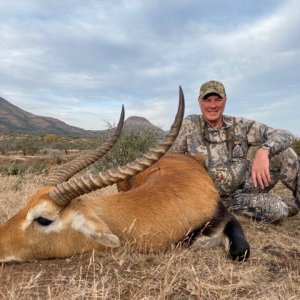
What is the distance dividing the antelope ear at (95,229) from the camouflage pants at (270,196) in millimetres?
3011

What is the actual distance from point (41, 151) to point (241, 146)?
3000cm

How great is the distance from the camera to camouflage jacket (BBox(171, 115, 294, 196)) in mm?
6617

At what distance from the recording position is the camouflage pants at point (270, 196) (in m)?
6.37

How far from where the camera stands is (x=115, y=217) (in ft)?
13.9

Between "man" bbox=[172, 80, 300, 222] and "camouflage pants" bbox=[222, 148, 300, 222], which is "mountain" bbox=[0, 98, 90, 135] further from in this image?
"camouflage pants" bbox=[222, 148, 300, 222]

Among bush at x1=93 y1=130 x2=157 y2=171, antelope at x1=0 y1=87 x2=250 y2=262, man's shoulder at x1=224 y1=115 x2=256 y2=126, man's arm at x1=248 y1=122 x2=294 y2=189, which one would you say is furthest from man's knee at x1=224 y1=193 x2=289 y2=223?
bush at x1=93 y1=130 x2=157 y2=171

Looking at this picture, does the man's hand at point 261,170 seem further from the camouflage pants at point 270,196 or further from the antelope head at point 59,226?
the antelope head at point 59,226

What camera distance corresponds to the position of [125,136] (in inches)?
549

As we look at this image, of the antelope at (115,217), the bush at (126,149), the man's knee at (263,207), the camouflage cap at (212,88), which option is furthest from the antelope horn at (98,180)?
the bush at (126,149)

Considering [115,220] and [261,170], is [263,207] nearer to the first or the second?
[261,170]

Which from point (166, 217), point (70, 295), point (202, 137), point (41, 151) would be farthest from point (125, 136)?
point (41, 151)

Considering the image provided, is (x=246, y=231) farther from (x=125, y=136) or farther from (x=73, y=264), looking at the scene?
(x=125, y=136)

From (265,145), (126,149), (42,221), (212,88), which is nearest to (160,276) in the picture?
(42,221)

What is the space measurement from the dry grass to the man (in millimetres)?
1964
